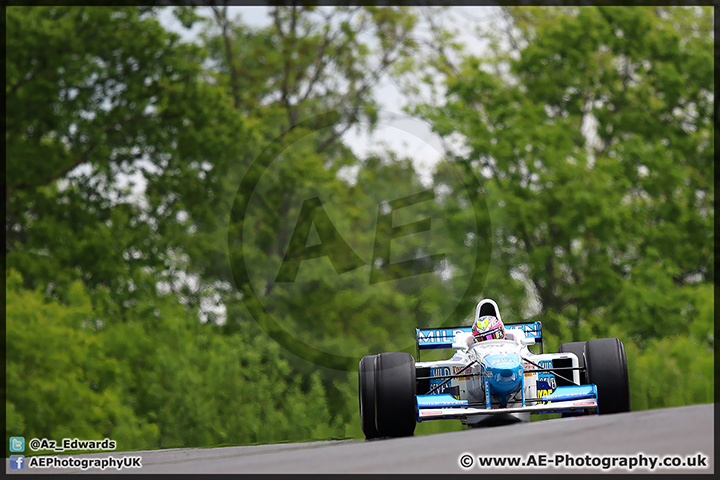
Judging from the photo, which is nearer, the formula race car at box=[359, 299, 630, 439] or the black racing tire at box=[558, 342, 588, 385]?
the formula race car at box=[359, 299, 630, 439]

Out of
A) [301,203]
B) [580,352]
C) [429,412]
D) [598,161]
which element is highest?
[598,161]

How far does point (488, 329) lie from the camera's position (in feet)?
30.4

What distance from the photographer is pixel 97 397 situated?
2061cm

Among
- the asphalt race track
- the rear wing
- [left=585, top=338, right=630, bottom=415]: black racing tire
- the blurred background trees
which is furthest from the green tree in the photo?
the asphalt race track

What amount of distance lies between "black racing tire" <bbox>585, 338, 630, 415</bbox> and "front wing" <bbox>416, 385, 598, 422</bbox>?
0.22 metres

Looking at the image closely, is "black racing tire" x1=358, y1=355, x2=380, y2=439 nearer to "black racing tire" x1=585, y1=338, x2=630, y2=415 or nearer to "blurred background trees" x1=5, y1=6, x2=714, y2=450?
"black racing tire" x1=585, y1=338, x2=630, y2=415

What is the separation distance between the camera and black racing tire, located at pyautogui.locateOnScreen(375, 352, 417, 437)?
852cm

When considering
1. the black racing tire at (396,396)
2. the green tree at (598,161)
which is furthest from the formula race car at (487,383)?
the green tree at (598,161)

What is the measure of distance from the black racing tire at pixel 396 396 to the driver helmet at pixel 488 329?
103 cm

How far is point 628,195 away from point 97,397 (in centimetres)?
1836

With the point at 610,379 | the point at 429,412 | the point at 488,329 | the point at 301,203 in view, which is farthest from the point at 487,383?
the point at 301,203

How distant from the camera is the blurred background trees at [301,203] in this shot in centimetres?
2047

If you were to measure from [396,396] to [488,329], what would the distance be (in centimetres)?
140

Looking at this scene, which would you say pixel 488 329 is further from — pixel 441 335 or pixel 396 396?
pixel 396 396
